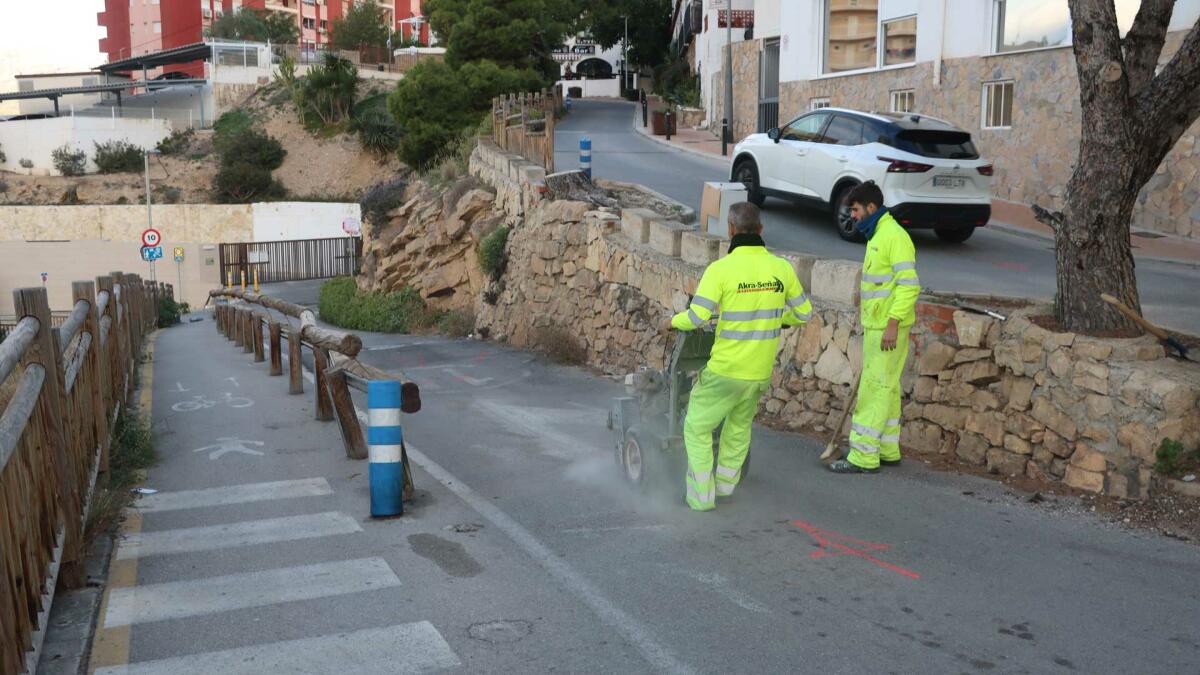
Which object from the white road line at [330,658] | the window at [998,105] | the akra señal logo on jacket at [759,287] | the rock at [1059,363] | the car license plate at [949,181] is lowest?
the white road line at [330,658]

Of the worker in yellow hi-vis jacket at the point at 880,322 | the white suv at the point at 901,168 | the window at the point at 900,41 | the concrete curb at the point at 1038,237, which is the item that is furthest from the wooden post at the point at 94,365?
the window at the point at 900,41

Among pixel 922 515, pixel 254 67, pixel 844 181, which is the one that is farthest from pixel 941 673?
pixel 254 67

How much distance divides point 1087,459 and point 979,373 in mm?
1151

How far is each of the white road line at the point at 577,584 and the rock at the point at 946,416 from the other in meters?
3.64

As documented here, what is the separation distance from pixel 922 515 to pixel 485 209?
18.2 meters

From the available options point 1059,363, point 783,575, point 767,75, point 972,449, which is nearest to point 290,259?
point 767,75

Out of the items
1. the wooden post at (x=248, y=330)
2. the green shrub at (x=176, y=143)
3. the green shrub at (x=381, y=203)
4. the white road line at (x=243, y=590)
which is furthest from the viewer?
the green shrub at (x=176, y=143)

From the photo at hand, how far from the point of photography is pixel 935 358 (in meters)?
8.34

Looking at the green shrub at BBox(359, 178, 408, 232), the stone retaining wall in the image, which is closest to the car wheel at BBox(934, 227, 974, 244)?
the stone retaining wall

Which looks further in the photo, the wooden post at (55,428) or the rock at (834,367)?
the rock at (834,367)

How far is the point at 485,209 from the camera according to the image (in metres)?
23.9

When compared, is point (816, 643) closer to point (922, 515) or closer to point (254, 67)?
point (922, 515)

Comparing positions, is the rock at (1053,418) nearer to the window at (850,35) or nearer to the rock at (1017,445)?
the rock at (1017,445)

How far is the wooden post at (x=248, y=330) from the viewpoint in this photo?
1767 cm
